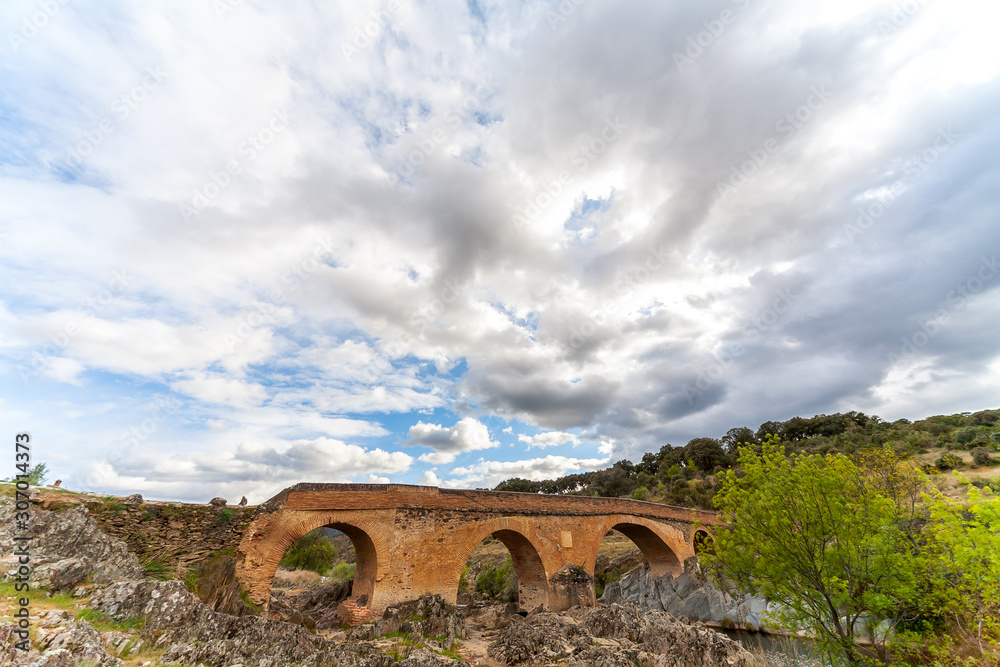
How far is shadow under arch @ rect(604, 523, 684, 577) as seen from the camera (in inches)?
850

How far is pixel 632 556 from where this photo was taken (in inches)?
1104

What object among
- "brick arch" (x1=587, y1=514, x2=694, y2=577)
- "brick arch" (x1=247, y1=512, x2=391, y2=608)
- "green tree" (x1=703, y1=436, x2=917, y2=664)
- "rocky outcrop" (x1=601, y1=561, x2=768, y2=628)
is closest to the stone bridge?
"brick arch" (x1=247, y1=512, x2=391, y2=608)

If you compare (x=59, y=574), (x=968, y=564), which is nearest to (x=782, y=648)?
(x=968, y=564)

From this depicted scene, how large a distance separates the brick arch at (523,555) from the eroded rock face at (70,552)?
31.4ft

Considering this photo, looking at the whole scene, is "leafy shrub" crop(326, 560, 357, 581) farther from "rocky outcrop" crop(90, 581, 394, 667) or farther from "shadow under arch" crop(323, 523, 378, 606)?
"rocky outcrop" crop(90, 581, 394, 667)

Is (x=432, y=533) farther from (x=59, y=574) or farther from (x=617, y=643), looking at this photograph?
(x=59, y=574)

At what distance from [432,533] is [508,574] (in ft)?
46.2

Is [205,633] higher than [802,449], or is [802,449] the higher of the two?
[802,449]

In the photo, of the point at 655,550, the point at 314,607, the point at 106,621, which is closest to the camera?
the point at 106,621

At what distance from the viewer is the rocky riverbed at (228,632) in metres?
6.22

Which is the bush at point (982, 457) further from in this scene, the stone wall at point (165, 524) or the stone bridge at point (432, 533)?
the stone wall at point (165, 524)

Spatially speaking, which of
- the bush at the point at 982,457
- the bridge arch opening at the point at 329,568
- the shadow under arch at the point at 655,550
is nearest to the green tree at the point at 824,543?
the bridge arch opening at the point at 329,568

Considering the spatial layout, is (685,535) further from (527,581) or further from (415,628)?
(415,628)

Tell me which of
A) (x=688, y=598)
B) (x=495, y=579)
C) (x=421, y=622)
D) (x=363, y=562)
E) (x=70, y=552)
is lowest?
(x=688, y=598)
